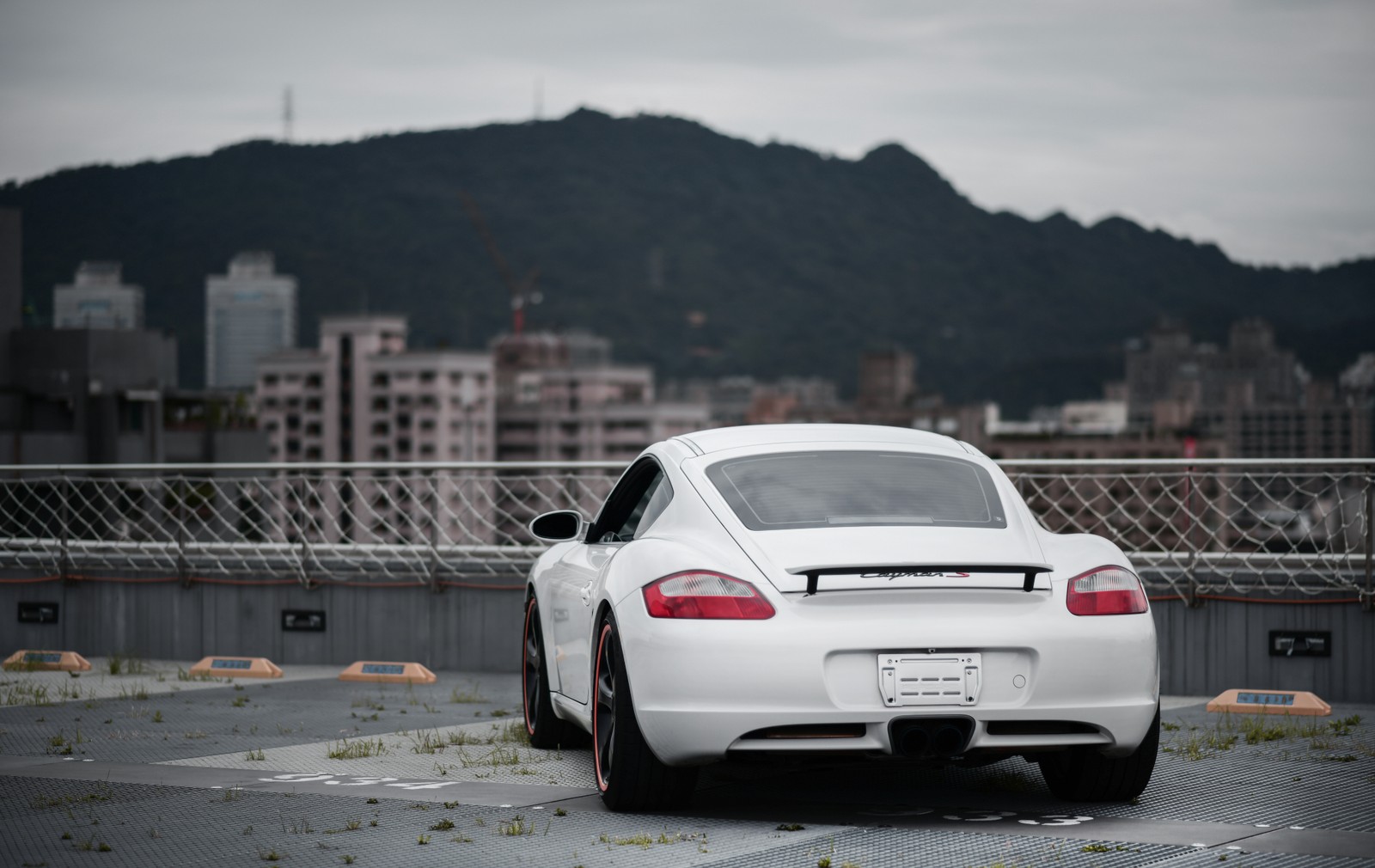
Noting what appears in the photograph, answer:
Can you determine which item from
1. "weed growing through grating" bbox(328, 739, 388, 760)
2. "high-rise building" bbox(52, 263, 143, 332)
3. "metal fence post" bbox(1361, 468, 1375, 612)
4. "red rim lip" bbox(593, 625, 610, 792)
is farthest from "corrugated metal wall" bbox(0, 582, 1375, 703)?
"high-rise building" bbox(52, 263, 143, 332)

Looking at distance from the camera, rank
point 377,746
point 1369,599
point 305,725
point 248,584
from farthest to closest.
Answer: point 248,584
point 1369,599
point 305,725
point 377,746

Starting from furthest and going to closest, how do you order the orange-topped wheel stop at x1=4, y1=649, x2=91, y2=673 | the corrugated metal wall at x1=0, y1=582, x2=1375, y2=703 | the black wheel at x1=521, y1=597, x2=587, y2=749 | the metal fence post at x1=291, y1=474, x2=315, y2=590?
the metal fence post at x1=291, y1=474, x2=315, y2=590, the orange-topped wheel stop at x1=4, y1=649, x2=91, y2=673, the corrugated metal wall at x1=0, y1=582, x2=1375, y2=703, the black wheel at x1=521, y1=597, x2=587, y2=749

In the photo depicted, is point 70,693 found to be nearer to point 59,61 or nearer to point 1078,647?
point 1078,647

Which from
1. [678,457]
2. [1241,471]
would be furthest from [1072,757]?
[1241,471]

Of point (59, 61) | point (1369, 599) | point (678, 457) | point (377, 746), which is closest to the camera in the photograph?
point (678, 457)

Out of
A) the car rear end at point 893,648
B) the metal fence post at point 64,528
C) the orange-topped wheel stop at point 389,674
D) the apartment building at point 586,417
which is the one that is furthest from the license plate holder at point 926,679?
the apartment building at point 586,417

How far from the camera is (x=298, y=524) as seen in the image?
A: 501 inches

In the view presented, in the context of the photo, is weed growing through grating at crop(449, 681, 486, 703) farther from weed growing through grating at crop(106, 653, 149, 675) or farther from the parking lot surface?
weed growing through grating at crop(106, 653, 149, 675)

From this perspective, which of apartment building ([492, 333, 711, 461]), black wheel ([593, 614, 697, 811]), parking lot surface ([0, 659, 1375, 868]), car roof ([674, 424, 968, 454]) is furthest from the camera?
apartment building ([492, 333, 711, 461])

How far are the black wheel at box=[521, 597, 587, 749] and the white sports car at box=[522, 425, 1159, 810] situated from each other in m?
1.37

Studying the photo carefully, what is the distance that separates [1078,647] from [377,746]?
3.52 metres

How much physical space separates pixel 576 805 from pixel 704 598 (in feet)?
3.50

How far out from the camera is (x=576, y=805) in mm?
5832

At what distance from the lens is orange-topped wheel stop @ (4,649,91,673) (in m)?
11.8
